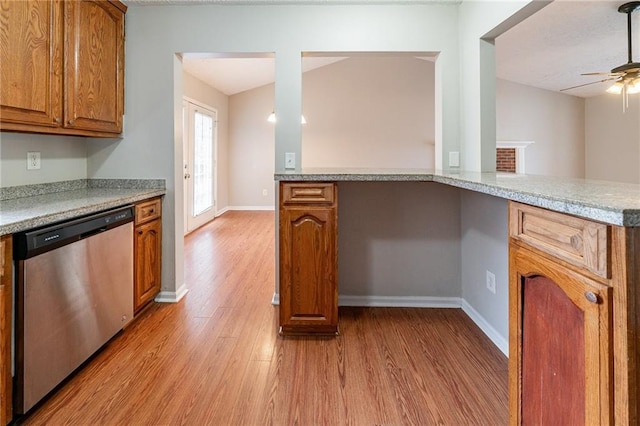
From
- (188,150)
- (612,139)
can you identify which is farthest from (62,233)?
(612,139)

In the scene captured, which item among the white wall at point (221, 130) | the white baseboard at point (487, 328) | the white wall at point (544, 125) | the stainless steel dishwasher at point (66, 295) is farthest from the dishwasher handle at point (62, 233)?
the white wall at point (544, 125)

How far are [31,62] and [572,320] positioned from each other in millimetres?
2577

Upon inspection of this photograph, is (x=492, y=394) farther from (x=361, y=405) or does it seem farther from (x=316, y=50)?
(x=316, y=50)

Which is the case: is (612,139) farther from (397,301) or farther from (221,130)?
(221,130)

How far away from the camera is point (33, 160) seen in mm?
2398

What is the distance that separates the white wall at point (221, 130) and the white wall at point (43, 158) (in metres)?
3.63

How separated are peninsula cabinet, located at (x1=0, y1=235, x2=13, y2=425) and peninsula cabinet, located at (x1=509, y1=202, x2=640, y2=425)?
1.84 metres

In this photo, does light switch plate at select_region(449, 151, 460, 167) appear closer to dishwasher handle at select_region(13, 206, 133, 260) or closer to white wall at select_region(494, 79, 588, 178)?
dishwasher handle at select_region(13, 206, 133, 260)

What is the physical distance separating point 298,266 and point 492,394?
1185 millimetres

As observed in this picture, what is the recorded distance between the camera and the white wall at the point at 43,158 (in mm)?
2195

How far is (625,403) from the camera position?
819mm

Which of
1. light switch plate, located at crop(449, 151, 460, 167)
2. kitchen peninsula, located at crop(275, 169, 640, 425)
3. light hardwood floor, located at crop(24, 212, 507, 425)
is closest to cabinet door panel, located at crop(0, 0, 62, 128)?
light hardwood floor, located at crop(24, 212, 507, 425)

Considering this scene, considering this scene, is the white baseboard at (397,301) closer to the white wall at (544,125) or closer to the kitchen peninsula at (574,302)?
the kitchen peninsula at (574,302)

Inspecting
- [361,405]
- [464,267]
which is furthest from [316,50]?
[361,405]
